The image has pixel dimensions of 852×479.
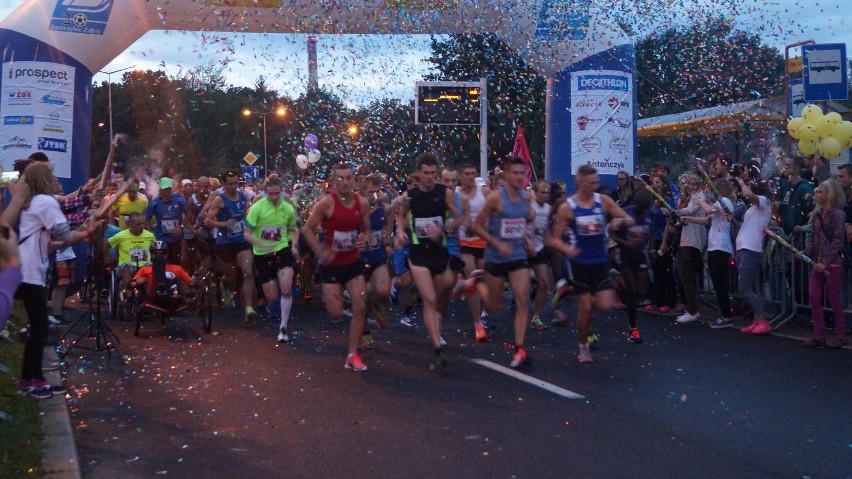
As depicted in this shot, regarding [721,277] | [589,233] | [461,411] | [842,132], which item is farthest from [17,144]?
[842,132]

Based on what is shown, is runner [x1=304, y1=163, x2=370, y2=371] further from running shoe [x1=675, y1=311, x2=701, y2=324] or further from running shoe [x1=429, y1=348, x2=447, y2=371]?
running shoe [x1=675, y1=311, x2=701, y2=324]

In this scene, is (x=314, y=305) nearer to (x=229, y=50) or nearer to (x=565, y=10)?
(x=229, y=50)

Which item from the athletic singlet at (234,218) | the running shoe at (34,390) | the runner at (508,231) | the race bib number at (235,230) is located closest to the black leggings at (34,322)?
the running shoe at (34,390)

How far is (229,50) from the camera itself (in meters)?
14.0

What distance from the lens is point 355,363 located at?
943 centimetres

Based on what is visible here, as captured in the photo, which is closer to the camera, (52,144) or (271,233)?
(271,233)

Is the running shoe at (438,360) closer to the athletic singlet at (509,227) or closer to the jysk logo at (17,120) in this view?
the athletic singlet at (509,227)

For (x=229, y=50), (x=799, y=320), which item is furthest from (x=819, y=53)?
(x=229, y=50)

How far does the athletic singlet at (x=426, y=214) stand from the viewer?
9.60 metres

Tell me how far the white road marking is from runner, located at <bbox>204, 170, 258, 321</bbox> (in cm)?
456

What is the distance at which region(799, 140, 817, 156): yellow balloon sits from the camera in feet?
49.6

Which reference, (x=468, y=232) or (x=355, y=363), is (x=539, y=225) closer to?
(x=468, y=232)

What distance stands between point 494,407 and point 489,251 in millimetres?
2576

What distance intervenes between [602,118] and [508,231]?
325 inches
